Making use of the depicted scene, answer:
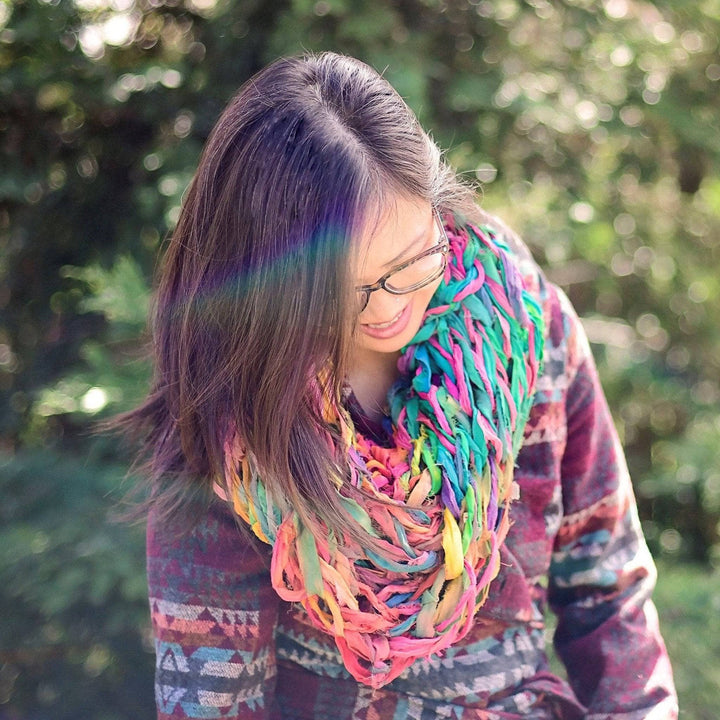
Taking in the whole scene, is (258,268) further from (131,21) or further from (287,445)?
(131,21)

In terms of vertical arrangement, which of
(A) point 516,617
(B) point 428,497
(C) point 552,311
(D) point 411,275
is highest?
(D) point 411,275

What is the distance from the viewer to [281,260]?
103 cm

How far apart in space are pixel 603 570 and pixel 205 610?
68cm

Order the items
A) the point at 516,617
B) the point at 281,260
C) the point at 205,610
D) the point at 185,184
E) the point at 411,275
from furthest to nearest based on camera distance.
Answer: the point at 185,184
the point at 516,617
the point at 205,610
the point at 411,275
the point at 281,260

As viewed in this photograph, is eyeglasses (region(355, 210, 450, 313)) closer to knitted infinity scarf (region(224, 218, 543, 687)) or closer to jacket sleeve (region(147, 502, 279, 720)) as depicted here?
knitted infinity scarf (region(224, 218, 543, 687))

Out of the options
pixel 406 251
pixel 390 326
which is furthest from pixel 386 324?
pixel 406 251

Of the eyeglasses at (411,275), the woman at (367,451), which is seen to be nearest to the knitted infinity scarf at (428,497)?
the woman at (367,451)

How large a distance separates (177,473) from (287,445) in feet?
0.81

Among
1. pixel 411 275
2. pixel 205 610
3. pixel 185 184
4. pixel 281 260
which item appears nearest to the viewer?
pixel 281 260

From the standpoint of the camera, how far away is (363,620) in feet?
3.95

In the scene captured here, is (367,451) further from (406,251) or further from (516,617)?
(516,617)

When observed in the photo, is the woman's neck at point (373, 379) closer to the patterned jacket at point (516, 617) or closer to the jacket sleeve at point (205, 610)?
the patterned jacket at point (516, 617)

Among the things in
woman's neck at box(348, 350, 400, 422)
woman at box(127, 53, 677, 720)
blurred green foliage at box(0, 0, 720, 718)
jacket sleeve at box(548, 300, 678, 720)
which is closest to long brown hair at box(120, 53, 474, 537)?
woman at box(127, 53, 677, 720)

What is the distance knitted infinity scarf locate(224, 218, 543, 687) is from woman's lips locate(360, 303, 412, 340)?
0.10 meters
